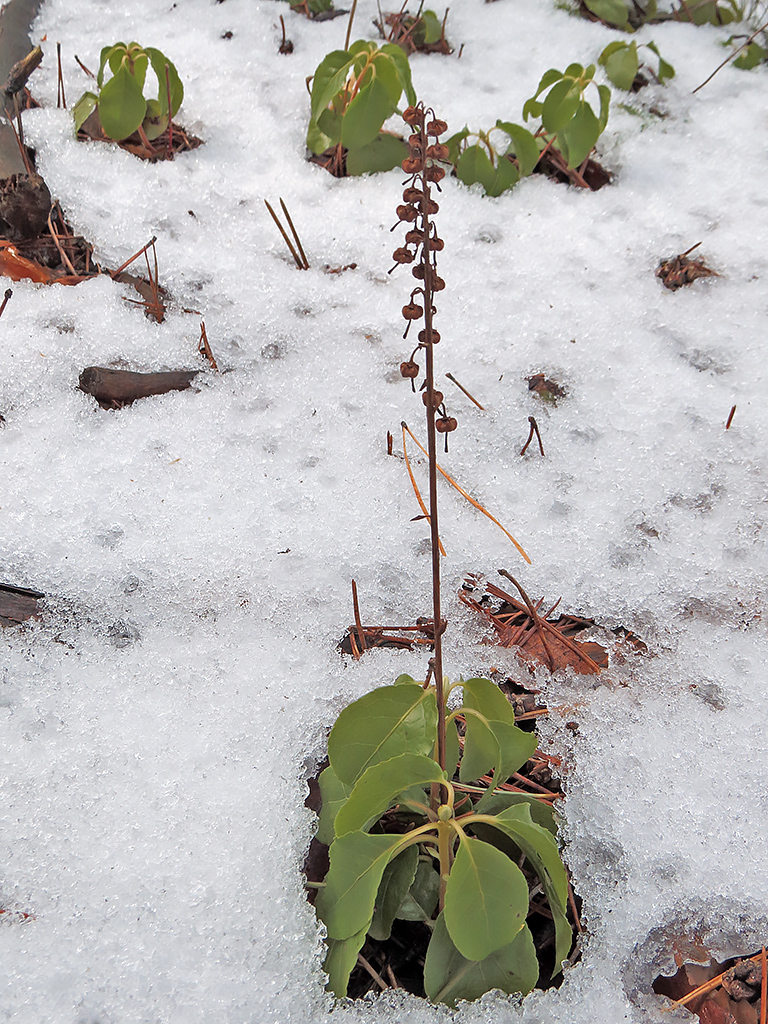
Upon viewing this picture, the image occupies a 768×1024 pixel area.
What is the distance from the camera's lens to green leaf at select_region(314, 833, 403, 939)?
0.96 meters

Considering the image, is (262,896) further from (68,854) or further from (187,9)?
(187,9)

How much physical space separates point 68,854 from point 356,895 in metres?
0.48

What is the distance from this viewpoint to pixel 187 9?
2.93 meters

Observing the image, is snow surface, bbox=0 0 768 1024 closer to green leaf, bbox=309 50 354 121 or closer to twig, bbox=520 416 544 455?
twig, bbox=520 416 544 455

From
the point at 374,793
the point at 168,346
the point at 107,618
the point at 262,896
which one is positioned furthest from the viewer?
the point at 168,346

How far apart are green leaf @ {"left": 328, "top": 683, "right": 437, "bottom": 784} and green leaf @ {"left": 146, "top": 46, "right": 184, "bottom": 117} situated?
2119 millimetres

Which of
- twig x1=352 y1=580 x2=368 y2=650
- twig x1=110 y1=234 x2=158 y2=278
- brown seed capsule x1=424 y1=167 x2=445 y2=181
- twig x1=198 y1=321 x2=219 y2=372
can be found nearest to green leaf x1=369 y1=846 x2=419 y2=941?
twig x1=352 y1=580 x2=368 y2=650

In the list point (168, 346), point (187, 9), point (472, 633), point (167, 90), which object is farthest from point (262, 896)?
point (187, 9)

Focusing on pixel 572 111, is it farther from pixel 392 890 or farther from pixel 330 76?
pixel 392 890

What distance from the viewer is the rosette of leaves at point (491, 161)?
231 cm

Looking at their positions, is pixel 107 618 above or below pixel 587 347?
below

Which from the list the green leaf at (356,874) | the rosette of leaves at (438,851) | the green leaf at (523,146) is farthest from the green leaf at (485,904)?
the green leaf at (523,146)

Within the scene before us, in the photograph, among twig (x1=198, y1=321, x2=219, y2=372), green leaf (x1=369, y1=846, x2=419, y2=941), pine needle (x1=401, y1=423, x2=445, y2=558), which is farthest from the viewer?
twig (x1=198, y1=321, x2=219, y2=372)

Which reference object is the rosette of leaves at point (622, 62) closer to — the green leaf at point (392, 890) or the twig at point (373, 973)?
the green leaf at point (392, 890)
